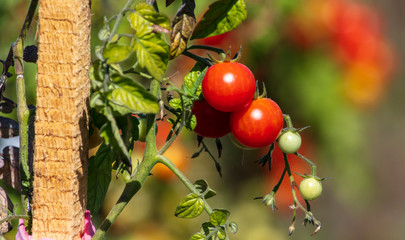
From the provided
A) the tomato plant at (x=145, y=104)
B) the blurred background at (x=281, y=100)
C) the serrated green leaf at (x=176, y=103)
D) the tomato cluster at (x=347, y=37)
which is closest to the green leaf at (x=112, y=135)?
the tomato plant at (x=145, y=104)

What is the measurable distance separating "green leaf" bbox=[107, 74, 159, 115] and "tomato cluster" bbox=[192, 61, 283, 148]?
Result: 91 mm

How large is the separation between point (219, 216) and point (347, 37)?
147 centimetres

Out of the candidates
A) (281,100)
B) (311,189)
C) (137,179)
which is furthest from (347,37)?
(137,179)

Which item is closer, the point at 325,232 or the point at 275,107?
the point at 275,107

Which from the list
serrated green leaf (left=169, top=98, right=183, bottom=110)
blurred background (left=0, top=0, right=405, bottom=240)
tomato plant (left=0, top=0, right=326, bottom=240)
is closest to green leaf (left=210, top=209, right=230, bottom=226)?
tomato plant (left=0, top=0, right=326, bottom=240)

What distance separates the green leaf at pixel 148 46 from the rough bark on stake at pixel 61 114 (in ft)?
0.21

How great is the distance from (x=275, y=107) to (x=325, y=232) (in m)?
2.60

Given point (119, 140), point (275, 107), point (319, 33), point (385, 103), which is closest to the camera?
point (119, 140)

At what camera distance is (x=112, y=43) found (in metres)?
0.45

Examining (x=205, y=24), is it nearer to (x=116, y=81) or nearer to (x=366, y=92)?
(x=116, y=81)

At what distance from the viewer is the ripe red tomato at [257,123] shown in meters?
0.56

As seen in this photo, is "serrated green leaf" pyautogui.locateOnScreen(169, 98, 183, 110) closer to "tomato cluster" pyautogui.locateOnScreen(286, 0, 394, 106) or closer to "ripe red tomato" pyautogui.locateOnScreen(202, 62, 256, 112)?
"ripe red tomato" pyautogui.locateOnScreen(202, 62, 256, 112)

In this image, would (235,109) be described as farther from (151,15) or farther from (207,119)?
(151,15)

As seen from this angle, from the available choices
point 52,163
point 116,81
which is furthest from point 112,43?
point 52,163
